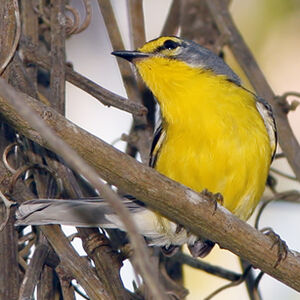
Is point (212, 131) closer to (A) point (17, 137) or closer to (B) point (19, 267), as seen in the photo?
(A) point (17, 137)

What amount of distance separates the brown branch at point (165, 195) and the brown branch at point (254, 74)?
1.13m

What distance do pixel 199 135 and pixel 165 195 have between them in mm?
1241

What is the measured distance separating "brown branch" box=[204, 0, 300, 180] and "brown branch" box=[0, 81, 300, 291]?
A: 3.71ft

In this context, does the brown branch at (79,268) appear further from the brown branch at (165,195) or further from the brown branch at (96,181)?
the brown branch at (96,181)

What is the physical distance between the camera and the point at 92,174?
5.38ft

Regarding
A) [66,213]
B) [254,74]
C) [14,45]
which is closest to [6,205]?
[66,213]

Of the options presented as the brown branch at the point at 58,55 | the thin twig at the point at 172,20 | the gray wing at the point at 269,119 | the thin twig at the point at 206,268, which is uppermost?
the thin twig at the point at 172,20

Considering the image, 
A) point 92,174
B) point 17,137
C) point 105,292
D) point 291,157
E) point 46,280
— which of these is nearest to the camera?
point 92,174

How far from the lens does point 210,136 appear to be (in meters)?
3.59

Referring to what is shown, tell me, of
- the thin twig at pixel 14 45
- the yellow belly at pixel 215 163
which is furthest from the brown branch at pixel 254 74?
the thin twig at pixel 14 45

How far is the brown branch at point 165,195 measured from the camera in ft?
7.50

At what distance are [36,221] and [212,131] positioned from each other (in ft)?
3.90

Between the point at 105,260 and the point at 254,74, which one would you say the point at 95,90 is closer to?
the point at 105,260

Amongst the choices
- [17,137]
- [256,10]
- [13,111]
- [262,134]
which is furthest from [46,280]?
[256,10]
